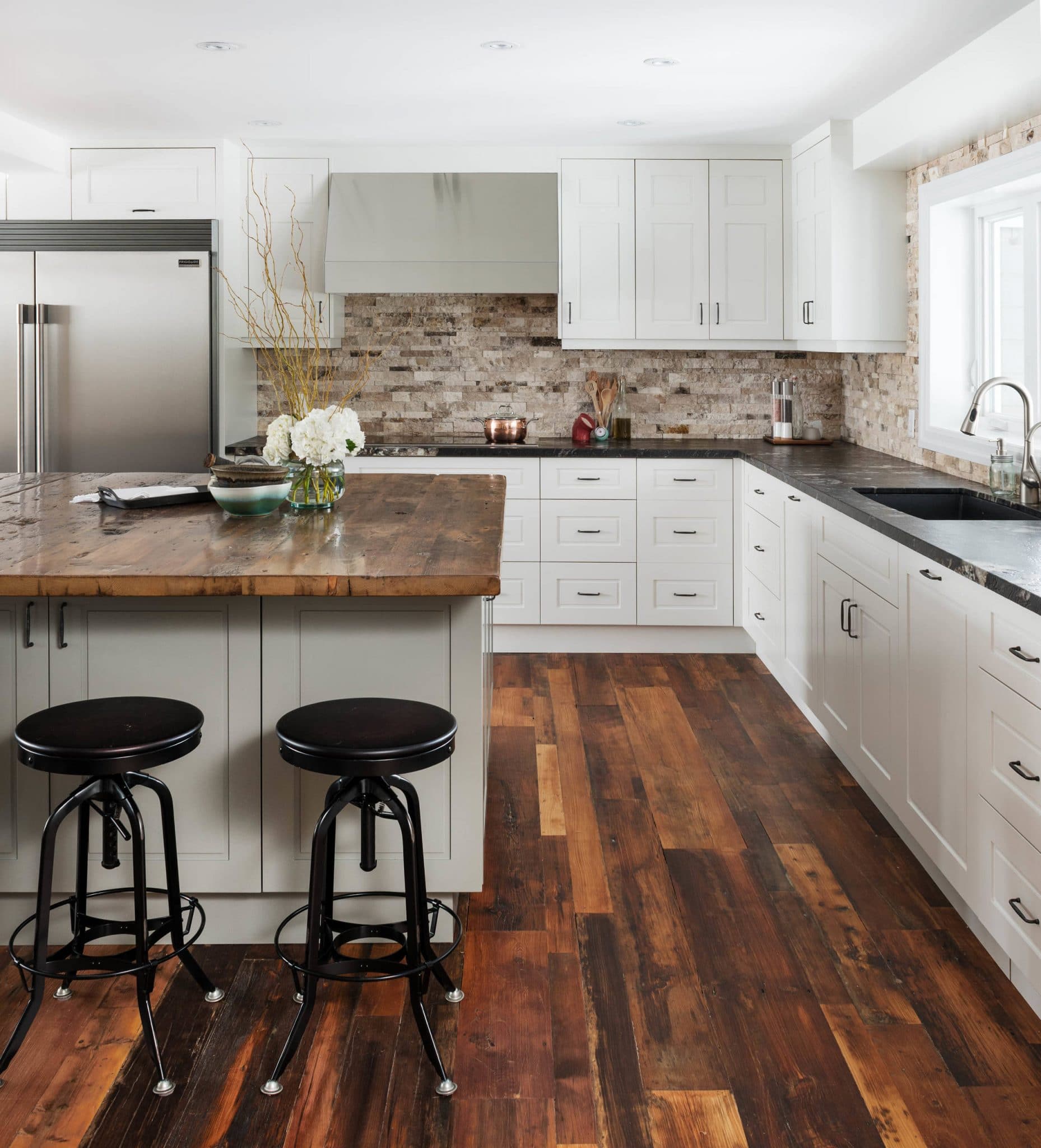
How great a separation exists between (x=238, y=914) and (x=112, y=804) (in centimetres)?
59

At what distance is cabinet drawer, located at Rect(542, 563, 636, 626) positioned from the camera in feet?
17.8

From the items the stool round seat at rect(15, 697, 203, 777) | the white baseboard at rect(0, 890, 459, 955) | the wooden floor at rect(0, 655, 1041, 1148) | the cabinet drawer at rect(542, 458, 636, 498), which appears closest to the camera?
the wooden floor at rect(0, 655, 1041, 1148)

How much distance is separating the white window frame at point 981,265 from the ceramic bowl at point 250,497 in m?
2.48

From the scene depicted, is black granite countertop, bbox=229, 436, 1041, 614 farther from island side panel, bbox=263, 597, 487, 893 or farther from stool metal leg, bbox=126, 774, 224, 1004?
stool metal leg, bbox=126, 774, 224, 1004

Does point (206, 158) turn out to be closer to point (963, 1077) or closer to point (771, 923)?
point (771, 923)

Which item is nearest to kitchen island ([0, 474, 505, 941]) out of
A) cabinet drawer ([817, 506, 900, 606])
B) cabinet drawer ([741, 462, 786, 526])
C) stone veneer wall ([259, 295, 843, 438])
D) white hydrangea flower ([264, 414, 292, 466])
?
white hydrangea flower ([264, 414, 292, 466])

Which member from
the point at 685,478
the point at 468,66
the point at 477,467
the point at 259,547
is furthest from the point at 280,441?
the point at 685,478

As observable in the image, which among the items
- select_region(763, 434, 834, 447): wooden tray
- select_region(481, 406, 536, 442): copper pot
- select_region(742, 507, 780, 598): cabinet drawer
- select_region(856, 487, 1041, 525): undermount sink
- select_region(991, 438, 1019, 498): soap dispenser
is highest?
select_region(481, 406, 536, 442): copper pot

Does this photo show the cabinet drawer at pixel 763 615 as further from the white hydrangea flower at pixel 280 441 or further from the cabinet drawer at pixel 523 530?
the white hydrangea flower at pixel 280 441

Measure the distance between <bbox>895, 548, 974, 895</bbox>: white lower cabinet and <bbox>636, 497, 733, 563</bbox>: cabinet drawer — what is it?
7.61 ft

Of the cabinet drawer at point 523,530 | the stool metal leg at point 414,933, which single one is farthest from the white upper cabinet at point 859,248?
the stool metal leg at point 414,933

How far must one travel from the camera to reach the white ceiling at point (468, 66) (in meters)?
3.34

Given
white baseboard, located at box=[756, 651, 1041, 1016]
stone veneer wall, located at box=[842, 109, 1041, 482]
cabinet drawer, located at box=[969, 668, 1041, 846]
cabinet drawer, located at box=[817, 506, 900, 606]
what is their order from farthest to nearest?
stone veneer wall, located at box=[842, 109, 1041, 482] < cabinet drawer, located at box=[817, 506, 900, 606] < white baseboard, located at box=[756, 651, 1041, 1016] < cabinet drawer, located at box=[969, 668, 1041, 846]

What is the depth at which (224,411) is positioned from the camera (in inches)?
209
